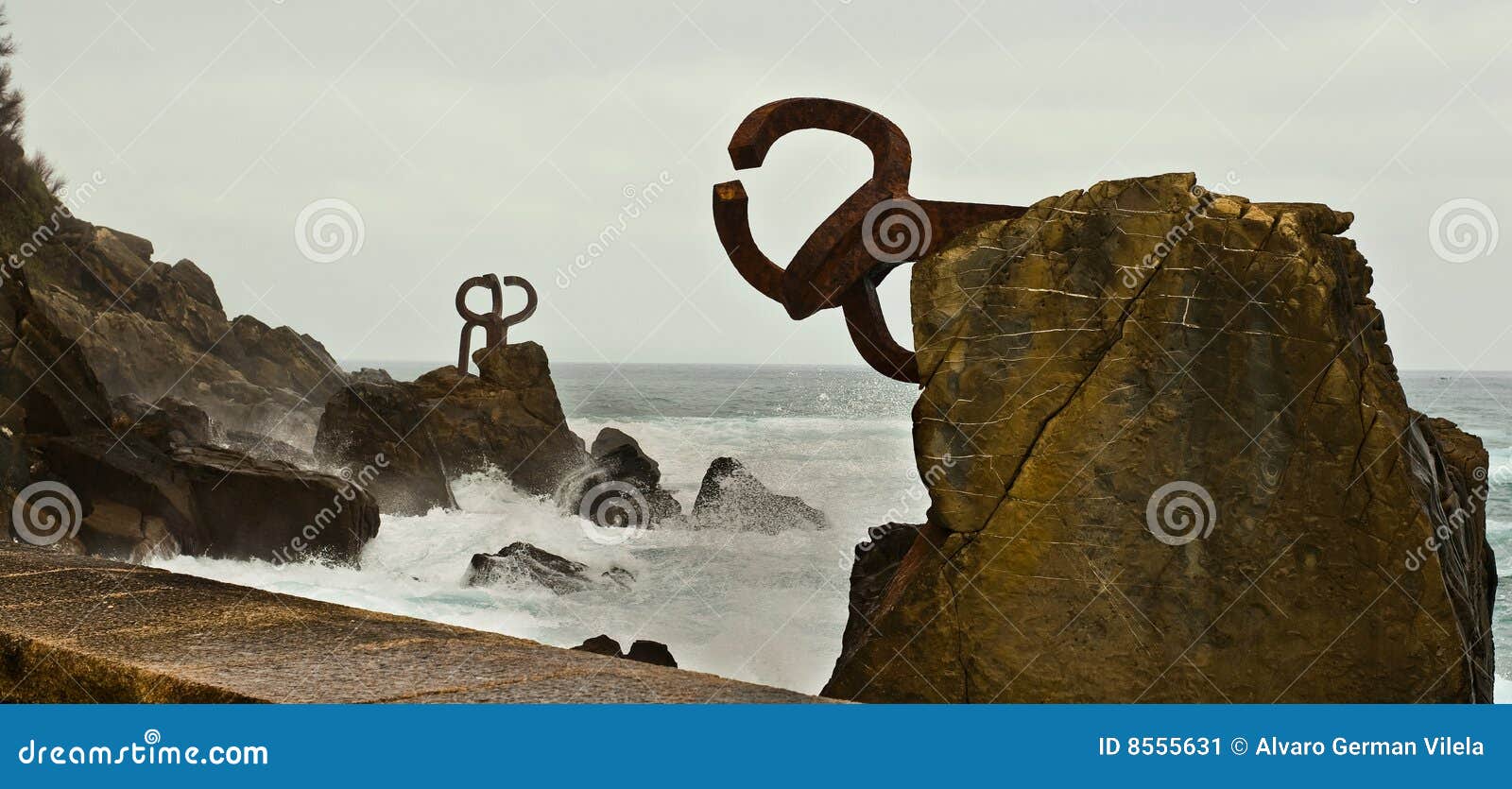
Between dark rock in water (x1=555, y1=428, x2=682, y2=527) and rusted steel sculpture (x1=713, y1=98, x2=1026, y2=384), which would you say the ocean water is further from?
rusted steel sculpture (x1=713, y1=98, x2=1026, y2=384)

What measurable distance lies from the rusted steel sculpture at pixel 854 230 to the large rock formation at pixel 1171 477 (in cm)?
26

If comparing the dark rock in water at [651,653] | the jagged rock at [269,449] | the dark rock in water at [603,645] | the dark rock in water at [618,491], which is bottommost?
the dark rock in water at [603,645]

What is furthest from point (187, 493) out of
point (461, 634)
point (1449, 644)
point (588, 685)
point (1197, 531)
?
point (1449, 644)

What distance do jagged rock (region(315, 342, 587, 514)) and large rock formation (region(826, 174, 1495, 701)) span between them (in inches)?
352

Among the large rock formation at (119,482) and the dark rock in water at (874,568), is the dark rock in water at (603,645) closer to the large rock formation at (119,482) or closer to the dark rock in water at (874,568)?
the dark rock in water at (874,568)

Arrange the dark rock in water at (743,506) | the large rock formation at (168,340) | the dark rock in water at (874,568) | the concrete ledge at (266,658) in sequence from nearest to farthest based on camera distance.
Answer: the concrete ledge at (266,658), the dark rock in water at (874,568), the dark rock in water at (743,506), the large rock formation at (168,340)

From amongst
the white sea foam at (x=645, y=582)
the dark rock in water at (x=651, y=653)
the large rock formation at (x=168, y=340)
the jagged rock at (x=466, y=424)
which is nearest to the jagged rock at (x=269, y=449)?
the jagged rock at (x=466, y=424)

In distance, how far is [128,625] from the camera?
2.96 metres

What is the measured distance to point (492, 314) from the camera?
12828 millimetres

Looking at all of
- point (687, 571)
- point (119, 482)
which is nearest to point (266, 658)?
point (119, 482)

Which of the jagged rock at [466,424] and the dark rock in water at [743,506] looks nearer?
the dark rock in water at [743,506]

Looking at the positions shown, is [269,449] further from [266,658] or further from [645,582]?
[266,658]

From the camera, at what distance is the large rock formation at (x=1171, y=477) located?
10.2ft

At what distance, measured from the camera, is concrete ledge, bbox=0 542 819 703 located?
8.23ft
